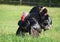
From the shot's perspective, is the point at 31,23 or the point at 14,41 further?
the point at 31,23

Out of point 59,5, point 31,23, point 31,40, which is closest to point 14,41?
point 31,40

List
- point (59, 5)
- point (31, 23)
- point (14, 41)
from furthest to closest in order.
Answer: point (59, 5) → point (31, 23) → point (14, 41)

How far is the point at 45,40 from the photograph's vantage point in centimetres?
746

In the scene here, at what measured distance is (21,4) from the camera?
30.9m

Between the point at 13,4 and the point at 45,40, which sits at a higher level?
the point at 45,40

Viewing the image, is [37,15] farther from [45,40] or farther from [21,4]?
[21,4]

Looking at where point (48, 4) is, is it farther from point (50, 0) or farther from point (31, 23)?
point (31, 23)

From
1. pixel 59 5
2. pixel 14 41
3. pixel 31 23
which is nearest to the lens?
pixel 14 41

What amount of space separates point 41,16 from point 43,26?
0.94 ft

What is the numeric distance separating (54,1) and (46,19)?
22070 mm

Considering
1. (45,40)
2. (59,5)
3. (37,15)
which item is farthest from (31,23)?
(59,5)

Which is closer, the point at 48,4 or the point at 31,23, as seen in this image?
the point at 31,23

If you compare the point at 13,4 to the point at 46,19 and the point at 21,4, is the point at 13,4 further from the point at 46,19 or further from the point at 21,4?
the point at 46,19

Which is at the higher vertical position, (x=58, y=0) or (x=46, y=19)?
(x=46, y=19)
